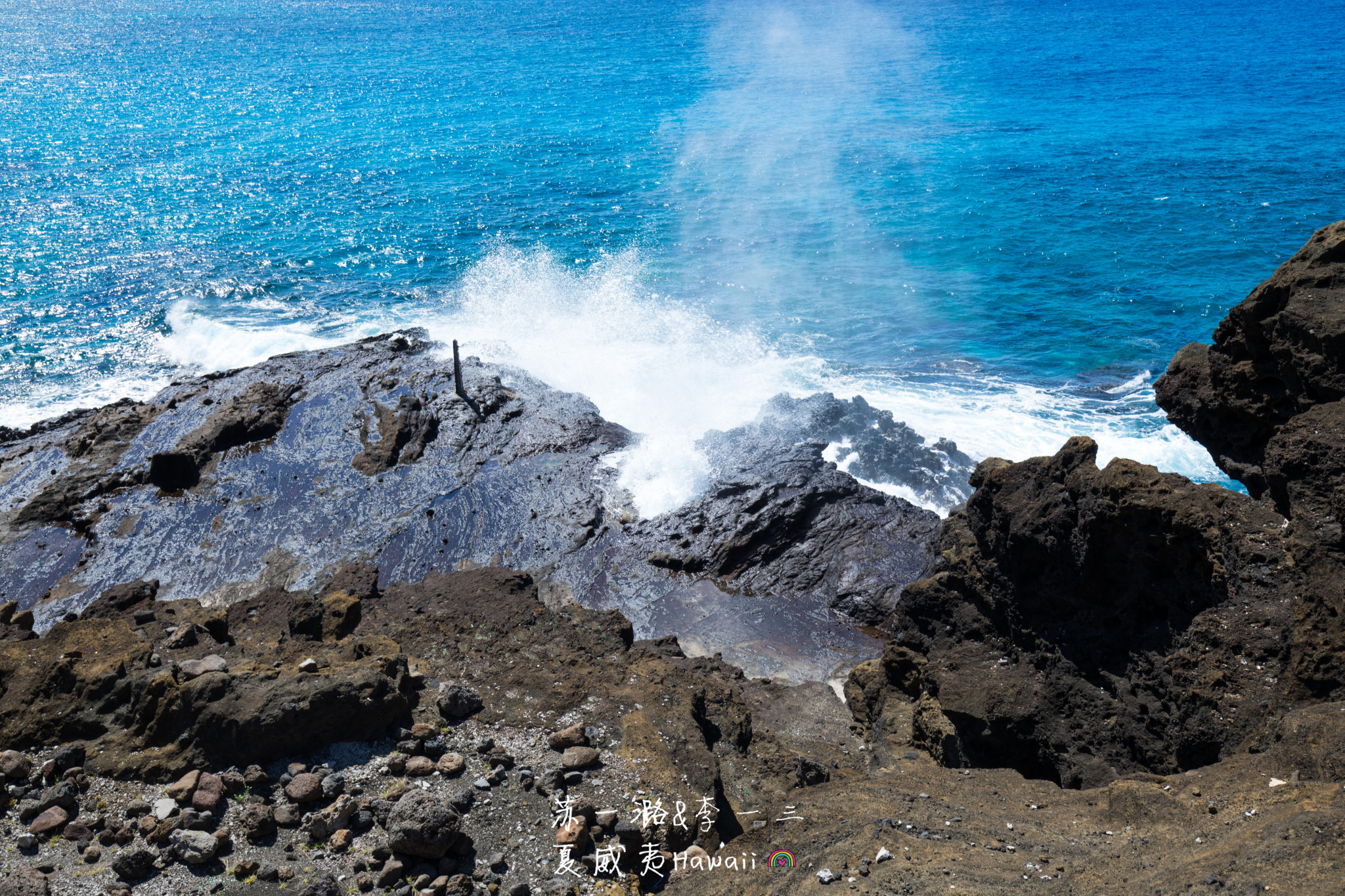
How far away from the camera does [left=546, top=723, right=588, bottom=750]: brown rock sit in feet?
26.1

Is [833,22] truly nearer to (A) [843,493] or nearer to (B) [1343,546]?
(A) [843,493]

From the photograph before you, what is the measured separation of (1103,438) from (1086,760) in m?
13.8

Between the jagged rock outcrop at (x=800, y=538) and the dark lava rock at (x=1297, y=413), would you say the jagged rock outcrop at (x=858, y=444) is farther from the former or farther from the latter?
the dark lava rock at (x=1297, y=413)

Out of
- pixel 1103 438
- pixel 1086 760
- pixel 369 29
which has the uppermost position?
pixel 369 29

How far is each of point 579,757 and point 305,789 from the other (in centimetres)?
241

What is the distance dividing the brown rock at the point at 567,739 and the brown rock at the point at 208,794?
2.89 metres

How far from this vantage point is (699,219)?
3675 cm

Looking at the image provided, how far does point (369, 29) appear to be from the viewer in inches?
3625

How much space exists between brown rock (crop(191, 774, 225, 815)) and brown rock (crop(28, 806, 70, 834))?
1.02 metres

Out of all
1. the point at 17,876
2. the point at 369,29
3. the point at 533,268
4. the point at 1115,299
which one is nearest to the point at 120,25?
the point at 369,29

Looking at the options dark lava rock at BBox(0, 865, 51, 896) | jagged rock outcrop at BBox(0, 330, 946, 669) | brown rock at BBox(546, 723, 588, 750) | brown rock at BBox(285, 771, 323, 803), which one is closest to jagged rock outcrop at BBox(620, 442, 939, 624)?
jagged rock outcrop at BBox(0, 330, 946, 669)

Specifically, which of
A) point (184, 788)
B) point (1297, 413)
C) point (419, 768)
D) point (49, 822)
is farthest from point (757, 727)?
point (49, 822)

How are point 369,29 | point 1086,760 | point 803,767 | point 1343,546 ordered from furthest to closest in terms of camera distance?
point 369,29, point 803,767, point 1086,760, point 1343,546

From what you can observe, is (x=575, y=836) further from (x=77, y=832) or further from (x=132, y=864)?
(x=77, y=832)
